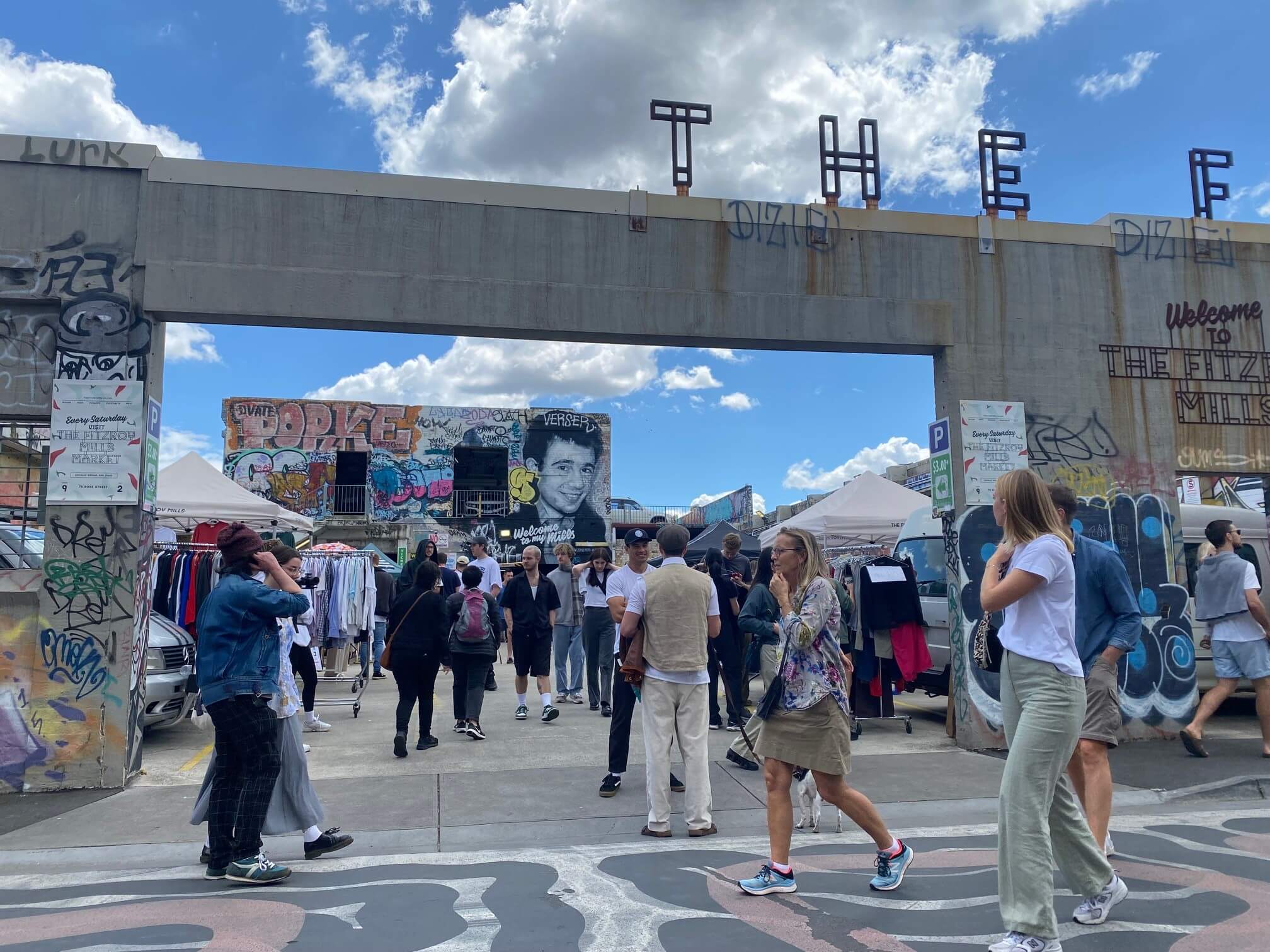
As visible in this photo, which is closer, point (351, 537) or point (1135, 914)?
point (1135, 914)

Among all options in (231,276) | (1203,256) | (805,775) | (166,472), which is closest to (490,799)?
(805,775)

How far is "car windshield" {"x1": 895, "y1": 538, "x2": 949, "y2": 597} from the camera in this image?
35.0 feet

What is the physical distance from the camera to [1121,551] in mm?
8914

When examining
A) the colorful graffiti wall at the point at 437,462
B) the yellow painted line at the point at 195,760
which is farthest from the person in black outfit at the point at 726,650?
the colorful graffiti wall at the point at 437,462

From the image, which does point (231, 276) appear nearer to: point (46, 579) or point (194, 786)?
point (46, 579)

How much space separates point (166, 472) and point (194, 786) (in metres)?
7.93

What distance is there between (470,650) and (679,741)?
379 cm

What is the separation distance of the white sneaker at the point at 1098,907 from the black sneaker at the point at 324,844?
12.8 feet

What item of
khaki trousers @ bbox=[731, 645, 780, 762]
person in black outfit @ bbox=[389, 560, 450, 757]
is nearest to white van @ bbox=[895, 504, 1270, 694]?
khaki trousers @ bbox=[731, 645, 780, 762]

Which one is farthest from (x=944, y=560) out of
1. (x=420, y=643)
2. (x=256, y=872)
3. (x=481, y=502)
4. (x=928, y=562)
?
(x=481, y=502)

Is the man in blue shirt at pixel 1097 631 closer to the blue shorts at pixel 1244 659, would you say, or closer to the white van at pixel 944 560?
the blue shorts at pixel 1244 659

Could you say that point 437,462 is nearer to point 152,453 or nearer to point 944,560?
point 944,560

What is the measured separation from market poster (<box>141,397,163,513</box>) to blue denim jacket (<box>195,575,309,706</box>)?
9.83 feet

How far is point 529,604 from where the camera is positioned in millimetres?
10398
